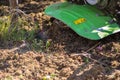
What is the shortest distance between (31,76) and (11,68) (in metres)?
0.20

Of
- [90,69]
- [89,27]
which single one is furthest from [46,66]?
[89,27]

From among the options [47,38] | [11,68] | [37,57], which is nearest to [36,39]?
[47,38]

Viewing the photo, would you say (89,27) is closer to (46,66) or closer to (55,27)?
(55,27)

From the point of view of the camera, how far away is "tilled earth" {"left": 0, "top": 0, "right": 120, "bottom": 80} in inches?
108

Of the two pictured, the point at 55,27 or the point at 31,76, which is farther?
the point at 55,27

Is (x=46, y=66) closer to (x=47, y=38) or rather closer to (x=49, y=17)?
(x=47, y=38)

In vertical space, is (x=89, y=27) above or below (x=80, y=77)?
above

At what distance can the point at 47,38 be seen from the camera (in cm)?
326

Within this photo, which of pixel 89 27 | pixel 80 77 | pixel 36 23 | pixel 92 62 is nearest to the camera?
pixel 80 77

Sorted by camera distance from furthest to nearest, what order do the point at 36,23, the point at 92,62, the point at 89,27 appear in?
the point at 36,23 < the point at 89,27 < the point at 92,62

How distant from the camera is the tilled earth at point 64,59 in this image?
2.75 meters

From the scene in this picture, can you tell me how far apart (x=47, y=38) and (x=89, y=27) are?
0.41m

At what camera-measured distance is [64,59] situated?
2959mm

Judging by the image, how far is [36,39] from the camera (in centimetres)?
323
